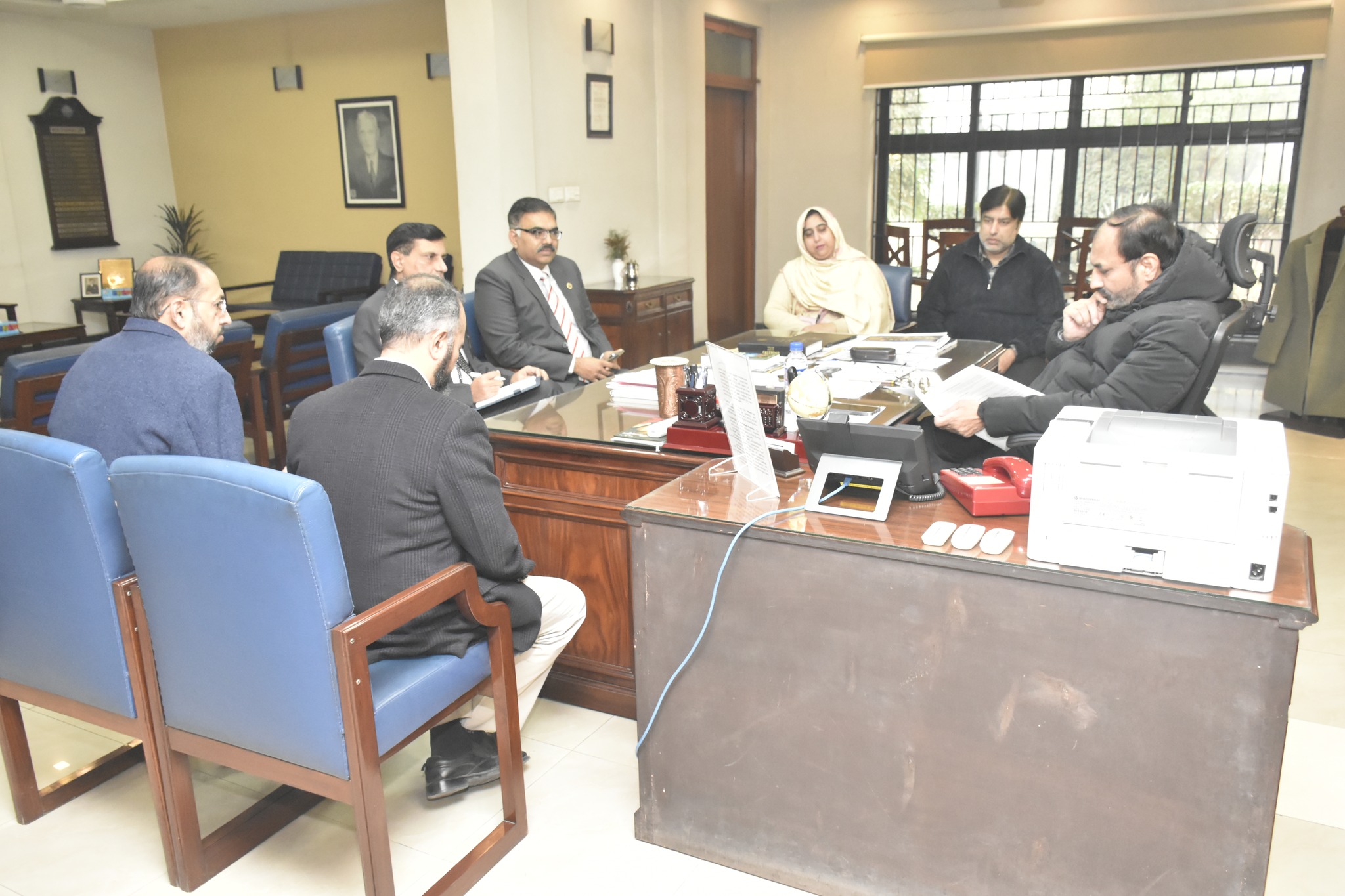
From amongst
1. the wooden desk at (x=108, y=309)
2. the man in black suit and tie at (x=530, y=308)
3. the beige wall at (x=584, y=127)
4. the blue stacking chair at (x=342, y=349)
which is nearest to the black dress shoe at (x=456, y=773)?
the blue stacking chair at (x=342, y=349)

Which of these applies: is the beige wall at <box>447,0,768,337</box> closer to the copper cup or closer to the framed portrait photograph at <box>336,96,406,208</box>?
the framed portrait photograph at <box>336,96,406,208</box>

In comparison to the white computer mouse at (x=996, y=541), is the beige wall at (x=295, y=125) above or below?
above

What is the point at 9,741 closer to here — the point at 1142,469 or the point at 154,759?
the point at 154,759

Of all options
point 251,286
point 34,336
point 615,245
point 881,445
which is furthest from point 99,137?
point 881,445

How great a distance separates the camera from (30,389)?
388cm

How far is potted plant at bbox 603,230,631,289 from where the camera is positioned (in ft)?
21.6

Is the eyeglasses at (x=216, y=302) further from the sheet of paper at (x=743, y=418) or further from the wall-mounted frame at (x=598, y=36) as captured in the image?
the wall-mounted frame at (x=598, y=36)

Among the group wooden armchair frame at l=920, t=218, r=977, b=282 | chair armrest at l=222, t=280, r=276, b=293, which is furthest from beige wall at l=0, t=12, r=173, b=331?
wooden armchair frame at l=920, t=218, r=977, b=282

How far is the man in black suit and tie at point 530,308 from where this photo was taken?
12.4 feet

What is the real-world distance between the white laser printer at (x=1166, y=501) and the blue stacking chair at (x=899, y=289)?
10.4ft

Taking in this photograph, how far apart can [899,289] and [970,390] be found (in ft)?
7.52

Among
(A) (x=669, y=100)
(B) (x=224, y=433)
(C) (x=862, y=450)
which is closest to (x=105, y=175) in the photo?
(A) (x=669, y=100)

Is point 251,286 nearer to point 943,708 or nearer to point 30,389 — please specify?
point 30,389

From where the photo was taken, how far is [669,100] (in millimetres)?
7180
